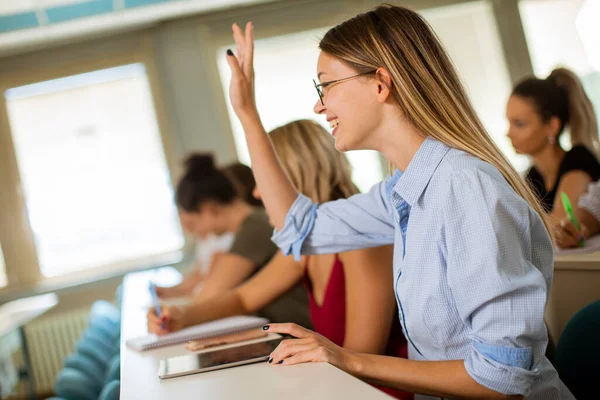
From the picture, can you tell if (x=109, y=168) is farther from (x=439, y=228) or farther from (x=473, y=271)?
(x=473, y=271)

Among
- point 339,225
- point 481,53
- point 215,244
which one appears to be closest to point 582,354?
point 339,225

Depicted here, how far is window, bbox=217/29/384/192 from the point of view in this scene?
6996 mm

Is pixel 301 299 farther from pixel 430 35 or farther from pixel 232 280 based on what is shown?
pixel 430 35

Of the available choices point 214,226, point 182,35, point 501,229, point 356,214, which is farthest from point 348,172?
point 182,35

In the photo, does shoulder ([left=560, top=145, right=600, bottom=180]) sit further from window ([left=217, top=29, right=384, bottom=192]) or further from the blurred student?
window ([left=217, top=29, right=384, bottom=192])

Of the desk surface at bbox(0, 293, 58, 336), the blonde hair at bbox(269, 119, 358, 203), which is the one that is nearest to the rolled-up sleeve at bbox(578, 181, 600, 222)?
the blonde hair at bbox(269, 119, 358, 203)

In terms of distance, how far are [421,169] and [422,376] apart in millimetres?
376

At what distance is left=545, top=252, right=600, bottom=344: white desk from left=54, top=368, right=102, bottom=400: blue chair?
1.43 m

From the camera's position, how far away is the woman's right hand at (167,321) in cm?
208

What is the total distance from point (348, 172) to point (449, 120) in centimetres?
98

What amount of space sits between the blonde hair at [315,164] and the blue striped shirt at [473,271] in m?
0.83

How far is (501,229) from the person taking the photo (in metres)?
1.15

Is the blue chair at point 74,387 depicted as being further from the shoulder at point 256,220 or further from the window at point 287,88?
the window at point 287,88

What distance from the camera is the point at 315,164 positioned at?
7.52ft
